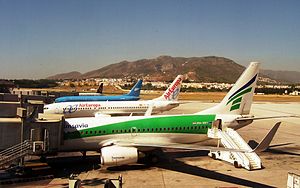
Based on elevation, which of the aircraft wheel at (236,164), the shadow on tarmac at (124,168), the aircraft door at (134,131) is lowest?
the shadow on tarmac at (124,168)

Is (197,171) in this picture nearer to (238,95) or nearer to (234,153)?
(234,153)

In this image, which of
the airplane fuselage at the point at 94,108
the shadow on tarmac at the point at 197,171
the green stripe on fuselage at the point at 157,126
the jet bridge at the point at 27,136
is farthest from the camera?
the airplane fuselage at the point at 94,108

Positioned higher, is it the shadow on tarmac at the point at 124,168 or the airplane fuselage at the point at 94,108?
the airplane fuselage at the point at 94,108

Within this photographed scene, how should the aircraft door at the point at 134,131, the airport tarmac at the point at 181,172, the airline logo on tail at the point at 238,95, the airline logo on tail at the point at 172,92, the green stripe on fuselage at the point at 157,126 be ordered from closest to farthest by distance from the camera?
the airport tarmac at the point at 181,172 < the green stripe on fuselage at the point at 157,126 < the aircraft door at the point at 134,131 < the airline logo on tail at the point at 238,95 < the airline logo on tail at the point at 172,92

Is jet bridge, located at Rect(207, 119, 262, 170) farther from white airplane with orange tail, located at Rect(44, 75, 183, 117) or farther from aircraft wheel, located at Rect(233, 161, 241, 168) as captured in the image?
white airplane with orange tail, located at Rect(44, 75, 183, 117)

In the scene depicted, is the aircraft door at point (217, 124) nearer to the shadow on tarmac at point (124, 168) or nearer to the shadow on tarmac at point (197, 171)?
the shadow on tarmac at point (124, 168)

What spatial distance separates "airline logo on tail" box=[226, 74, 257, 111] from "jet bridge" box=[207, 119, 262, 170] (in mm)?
2516

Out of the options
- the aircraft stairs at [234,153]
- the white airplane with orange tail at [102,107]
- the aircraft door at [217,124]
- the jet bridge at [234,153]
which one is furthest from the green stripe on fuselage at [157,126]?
the white airplane with orange tail at [102,107]

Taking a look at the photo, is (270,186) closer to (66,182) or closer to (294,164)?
(294,164)

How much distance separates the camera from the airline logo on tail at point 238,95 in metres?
28.2

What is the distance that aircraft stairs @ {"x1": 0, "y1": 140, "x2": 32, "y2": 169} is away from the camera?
769 inches

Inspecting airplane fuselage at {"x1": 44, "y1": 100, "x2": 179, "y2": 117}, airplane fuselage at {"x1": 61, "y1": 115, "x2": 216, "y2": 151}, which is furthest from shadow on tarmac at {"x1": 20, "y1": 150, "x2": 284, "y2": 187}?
airplane fuselage at {"x1": 44, "y1": 100, "x2": 179, "y2": 117}

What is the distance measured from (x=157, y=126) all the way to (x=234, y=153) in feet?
20.8

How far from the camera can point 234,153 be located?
79.5 feet
